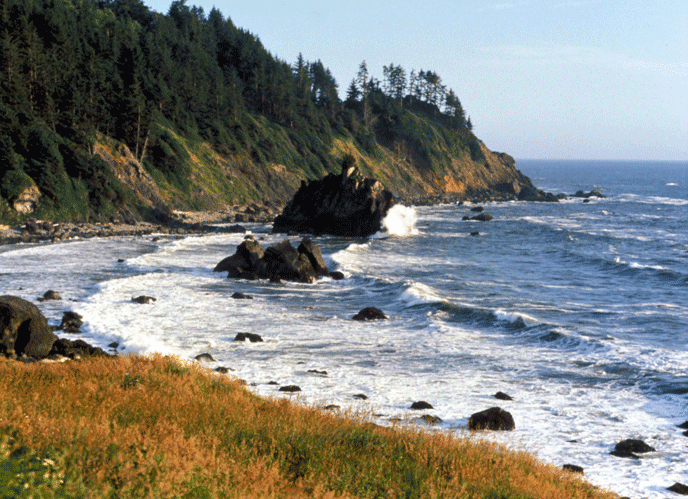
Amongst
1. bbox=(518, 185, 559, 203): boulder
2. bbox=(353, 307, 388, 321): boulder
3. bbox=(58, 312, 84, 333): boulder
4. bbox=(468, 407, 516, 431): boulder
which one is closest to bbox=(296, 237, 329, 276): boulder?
bbox=(353, 307, 388, 321): boulder

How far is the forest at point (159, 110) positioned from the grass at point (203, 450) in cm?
5460

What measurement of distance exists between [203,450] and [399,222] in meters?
67.4

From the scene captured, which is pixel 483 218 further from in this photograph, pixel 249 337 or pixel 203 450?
pixel 203 450

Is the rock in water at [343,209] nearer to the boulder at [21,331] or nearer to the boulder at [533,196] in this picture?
the boulder at [21,331]

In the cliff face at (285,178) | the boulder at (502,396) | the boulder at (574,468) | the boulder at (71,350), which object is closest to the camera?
the boulder at (574,468)

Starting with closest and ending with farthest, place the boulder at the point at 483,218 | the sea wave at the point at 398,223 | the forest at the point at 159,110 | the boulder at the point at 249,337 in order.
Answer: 1. the boulder at the point at 249,337
2. the forest at the point at 159,110
3. the sea wave at the point at 398,223
4. the boulder at the point at 483,218

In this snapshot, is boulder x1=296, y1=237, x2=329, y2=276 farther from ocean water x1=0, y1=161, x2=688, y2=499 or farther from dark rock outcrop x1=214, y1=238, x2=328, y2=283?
ocean water x1=0, y1=161, x2=688, y2=499

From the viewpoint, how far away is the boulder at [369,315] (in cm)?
3102

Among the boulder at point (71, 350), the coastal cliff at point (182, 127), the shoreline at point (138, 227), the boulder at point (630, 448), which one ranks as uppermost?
the coastal cliff at point (182, 127)

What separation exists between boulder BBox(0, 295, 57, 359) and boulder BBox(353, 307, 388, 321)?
51.1 ft

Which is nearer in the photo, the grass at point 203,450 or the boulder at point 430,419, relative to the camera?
the grass at point 203,450

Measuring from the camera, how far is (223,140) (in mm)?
101000

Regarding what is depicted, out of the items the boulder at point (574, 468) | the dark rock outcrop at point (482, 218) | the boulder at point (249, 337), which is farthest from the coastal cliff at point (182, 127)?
the boulder at point (574, 468)

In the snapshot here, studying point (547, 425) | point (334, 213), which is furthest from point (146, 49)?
point (547, 425)
